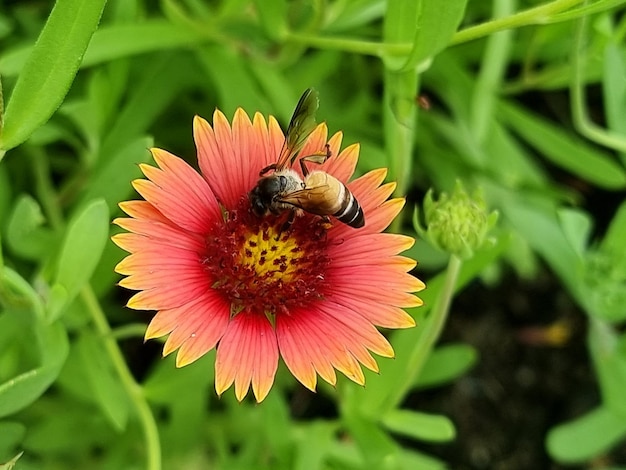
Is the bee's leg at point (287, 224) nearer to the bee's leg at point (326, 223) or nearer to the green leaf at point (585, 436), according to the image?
the bee's leg at point (326, 223)

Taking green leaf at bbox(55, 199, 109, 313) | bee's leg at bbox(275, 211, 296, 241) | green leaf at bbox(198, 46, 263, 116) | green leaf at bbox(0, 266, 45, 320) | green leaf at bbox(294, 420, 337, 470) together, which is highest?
green leaf at bbox(198, 46, 263, 116)

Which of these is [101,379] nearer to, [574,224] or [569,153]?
[574,224]

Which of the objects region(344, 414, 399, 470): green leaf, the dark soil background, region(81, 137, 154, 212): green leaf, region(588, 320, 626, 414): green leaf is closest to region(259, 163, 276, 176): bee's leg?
region(81, 137, 154, 212): green leaf

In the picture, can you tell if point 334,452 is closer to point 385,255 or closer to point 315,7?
point 385,255

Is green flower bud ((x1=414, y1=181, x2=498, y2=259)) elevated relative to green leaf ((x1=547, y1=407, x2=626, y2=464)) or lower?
elevated

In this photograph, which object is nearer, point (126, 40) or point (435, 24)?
point (435, 24)

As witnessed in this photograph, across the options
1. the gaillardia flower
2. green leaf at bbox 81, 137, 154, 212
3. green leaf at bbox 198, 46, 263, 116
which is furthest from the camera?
green leaf at bbox 198, 46, 263, 116

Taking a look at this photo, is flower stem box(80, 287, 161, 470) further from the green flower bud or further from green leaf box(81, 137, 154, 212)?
the green flower bud

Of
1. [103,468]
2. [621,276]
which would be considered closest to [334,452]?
[103,468]

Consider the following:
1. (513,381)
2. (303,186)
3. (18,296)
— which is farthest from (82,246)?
(513,381)
